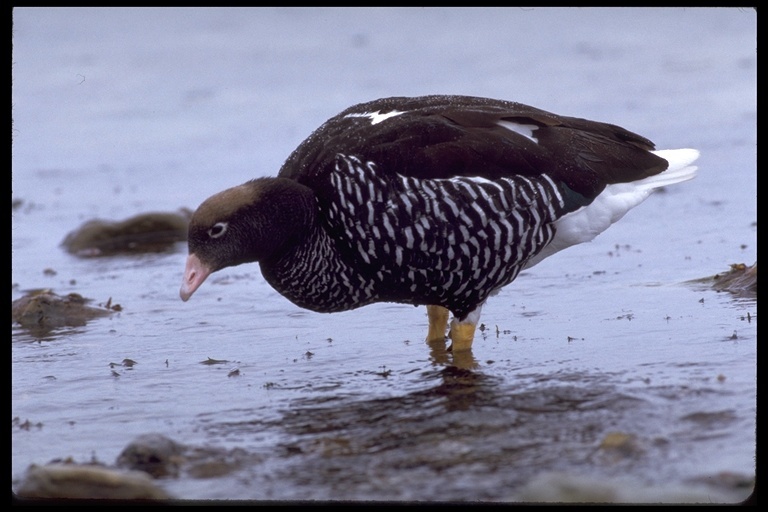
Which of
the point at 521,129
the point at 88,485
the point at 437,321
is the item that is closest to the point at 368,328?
the point at 437,321

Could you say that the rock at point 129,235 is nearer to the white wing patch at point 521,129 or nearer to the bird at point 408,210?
the bird at point 408,210

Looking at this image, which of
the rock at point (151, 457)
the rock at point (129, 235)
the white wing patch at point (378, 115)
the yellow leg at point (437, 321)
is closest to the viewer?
the rock at point (151, 457)

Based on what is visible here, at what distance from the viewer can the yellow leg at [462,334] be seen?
24.8ft

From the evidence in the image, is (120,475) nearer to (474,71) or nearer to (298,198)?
(298,198)

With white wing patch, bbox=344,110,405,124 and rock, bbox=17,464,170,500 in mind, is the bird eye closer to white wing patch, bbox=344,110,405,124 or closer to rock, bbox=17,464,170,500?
white wing patch, bbox=344,110,405,124

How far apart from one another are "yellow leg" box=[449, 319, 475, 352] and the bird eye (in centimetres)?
161

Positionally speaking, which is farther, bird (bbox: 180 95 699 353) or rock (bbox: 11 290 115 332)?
rock (bbox: 11 290 115 332)

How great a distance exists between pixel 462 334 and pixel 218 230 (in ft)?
5.57

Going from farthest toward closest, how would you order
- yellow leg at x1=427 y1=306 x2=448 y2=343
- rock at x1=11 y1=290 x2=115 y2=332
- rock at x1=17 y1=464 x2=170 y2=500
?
rock at x1=11 y1=290 x2=115 y2=332, yellow leg at x1=427 y1=306 x2=448 y2=343, rock at x1=17 y1=464 x2=170 y2=500

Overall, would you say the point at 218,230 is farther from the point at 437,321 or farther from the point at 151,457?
the point at 151,457

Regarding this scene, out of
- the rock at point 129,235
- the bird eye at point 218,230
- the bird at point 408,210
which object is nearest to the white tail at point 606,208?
the bird at point 408,210

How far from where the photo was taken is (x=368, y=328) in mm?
8320

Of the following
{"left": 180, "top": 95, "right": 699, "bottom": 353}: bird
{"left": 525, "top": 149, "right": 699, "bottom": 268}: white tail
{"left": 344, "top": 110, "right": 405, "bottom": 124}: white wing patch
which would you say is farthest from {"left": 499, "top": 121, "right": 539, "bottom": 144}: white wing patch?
{"left": 344, "top": 110, "right": 405, "bottom": 124}: white wing patch

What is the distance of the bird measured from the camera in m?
7.03
